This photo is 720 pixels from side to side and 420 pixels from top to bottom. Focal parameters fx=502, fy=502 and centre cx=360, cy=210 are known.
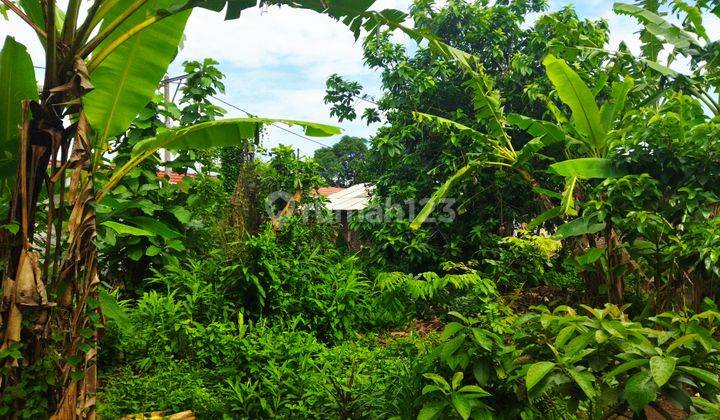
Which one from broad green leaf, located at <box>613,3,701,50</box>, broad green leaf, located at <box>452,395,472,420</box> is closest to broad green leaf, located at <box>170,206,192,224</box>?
broad green leaf, located at <box>452,395,472,420</box>

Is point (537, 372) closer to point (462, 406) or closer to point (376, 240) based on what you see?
point (462, 406)

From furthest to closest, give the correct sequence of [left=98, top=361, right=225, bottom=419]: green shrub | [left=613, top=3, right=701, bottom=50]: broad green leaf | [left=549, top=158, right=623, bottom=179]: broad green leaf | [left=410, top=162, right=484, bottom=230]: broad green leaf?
[left=410, top=162, right=484, bottom=230]: broad green leaf < [left=613, top=3, right=701, bottom=50]: broad green leaf < [left=549, top=158, right=623, bottom=179]: broad green leaf < [left=98, top=361, right=225, bottom=419]: green shrub

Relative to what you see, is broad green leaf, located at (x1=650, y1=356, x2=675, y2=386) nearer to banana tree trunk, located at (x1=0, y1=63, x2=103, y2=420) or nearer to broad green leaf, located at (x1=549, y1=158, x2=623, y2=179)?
banana tree trunk, located at (x1=0, y1=63, x2=103, y2=420)

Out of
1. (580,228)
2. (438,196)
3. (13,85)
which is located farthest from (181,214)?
(580,228)

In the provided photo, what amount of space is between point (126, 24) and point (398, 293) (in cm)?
298

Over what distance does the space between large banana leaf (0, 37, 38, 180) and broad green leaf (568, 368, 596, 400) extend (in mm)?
2738

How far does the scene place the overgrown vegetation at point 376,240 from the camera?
2.21 metres

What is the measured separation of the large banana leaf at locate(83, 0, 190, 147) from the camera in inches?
108

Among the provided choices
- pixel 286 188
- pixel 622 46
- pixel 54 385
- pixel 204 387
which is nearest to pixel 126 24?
pixel 54 385

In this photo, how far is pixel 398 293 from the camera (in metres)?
4.52

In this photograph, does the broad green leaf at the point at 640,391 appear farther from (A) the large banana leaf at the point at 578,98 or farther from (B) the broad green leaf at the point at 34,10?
(A) the large banana leaf at the point at 578,98

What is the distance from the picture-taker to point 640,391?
1845 millimetres

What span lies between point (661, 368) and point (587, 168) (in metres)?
3.03

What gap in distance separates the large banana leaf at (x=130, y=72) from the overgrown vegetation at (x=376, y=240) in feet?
0.04
